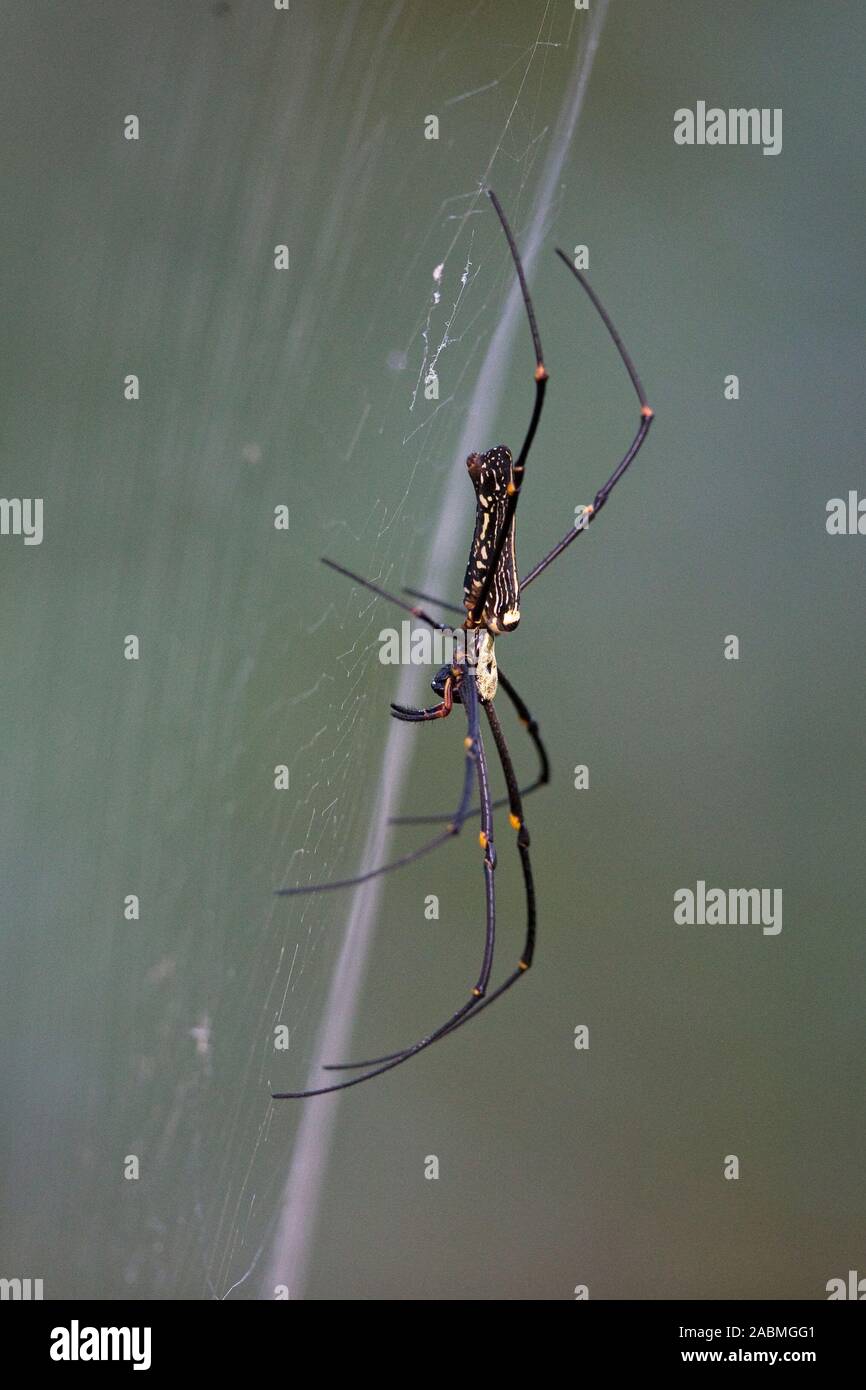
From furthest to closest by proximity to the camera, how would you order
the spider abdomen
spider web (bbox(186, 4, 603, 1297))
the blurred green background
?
the blurred green background
spider web (bbox(186, 4, 603, 1297))
the spider abdomen

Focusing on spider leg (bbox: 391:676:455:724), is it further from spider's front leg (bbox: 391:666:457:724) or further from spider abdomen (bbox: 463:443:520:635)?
spider abdomen (bbox: 463:443:520:635)

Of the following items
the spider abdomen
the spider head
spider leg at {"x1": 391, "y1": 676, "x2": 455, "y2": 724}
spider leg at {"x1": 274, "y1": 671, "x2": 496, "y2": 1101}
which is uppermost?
the spider abdomen

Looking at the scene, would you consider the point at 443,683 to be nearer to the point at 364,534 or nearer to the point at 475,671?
the point at 475,671

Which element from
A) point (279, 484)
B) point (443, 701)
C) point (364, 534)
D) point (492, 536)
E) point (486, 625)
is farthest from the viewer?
point (279, 484)

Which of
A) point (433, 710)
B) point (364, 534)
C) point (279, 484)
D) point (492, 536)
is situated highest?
point (279, 484)

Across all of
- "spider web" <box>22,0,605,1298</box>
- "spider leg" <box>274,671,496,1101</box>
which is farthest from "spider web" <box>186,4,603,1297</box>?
"spider leg" <box>274,671,496,1101</box>

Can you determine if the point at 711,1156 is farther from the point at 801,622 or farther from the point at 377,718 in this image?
the point at 377,718

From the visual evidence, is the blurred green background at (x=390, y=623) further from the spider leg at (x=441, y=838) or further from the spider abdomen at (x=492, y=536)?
the spider abdomen at (x=492, y=536)

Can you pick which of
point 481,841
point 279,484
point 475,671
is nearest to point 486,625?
point 475,671
